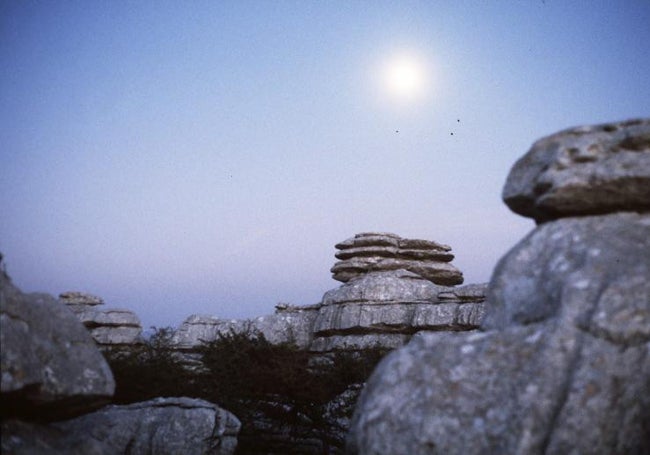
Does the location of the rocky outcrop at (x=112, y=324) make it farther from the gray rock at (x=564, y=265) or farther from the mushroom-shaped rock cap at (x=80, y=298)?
the gray rock at (x=564, y=265)

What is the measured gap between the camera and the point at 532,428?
2578 millimetres

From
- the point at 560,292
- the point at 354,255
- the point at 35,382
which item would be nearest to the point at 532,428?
the point at 560,292

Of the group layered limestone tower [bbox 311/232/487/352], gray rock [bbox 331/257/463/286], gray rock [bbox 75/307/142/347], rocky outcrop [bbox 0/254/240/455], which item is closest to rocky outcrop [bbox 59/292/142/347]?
gray rock [bbox 75/307/142/347]

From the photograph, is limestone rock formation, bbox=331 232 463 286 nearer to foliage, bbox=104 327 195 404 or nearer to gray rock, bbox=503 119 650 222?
foliage, bbox=104 327 195 404

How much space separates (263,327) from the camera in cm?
1972

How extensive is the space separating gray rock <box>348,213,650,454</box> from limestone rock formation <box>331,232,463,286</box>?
1978cm

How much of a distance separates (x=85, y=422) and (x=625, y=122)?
5.92 metres

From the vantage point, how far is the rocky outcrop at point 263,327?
1970 centimetres

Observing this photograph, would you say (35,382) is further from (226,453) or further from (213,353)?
(213,353)

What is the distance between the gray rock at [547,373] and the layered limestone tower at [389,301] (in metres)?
13.4

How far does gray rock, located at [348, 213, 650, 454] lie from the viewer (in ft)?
8.44

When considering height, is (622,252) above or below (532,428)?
above

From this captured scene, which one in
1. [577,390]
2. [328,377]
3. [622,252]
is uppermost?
[622,252]

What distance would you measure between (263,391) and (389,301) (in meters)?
10.5
